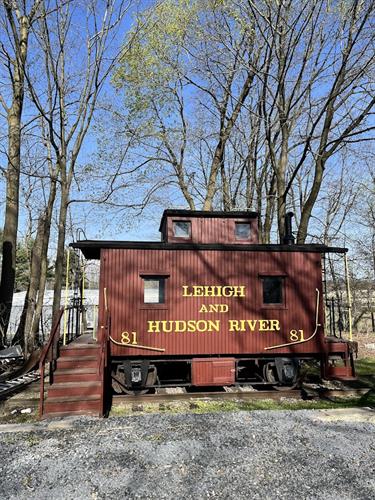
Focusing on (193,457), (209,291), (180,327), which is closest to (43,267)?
(180,327)

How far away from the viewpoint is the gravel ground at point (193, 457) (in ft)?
15.9

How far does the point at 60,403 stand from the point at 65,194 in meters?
13.4

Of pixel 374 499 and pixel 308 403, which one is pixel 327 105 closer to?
pixel 308 403

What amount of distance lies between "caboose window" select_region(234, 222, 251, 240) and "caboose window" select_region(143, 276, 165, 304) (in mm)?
3189

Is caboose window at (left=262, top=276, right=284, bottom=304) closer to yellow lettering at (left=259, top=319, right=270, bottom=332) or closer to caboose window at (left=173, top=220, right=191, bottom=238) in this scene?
yellow lettering at (left=259, top=319, right=270, bottom=332)

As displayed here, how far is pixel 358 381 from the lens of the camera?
11562 millimetres

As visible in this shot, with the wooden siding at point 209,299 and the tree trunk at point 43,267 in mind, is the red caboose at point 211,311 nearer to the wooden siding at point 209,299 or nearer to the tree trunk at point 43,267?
the wooden siding at point 209,299

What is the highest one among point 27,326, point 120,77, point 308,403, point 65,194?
point 120,77

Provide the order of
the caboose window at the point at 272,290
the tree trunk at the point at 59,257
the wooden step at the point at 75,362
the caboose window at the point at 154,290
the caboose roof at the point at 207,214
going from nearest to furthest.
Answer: the wooden step at the point at 75,362, the caboose window at the point at 154,290, the caboose window at the point at 272,290, the caboose roof at the point at 207,214, the tree trunk at the point at 59,257

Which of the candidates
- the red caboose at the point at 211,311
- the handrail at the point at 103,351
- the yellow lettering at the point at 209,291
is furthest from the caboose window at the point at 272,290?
the handrail at the point at 103,351

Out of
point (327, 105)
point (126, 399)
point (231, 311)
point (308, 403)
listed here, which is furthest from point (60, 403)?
point (327, 105)

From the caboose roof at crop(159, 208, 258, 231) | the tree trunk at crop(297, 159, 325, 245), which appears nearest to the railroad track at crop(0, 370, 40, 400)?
the caboose roof at crop(159, 208, 258, 231)

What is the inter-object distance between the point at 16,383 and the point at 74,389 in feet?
11.4

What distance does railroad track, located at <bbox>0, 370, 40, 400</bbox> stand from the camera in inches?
390
